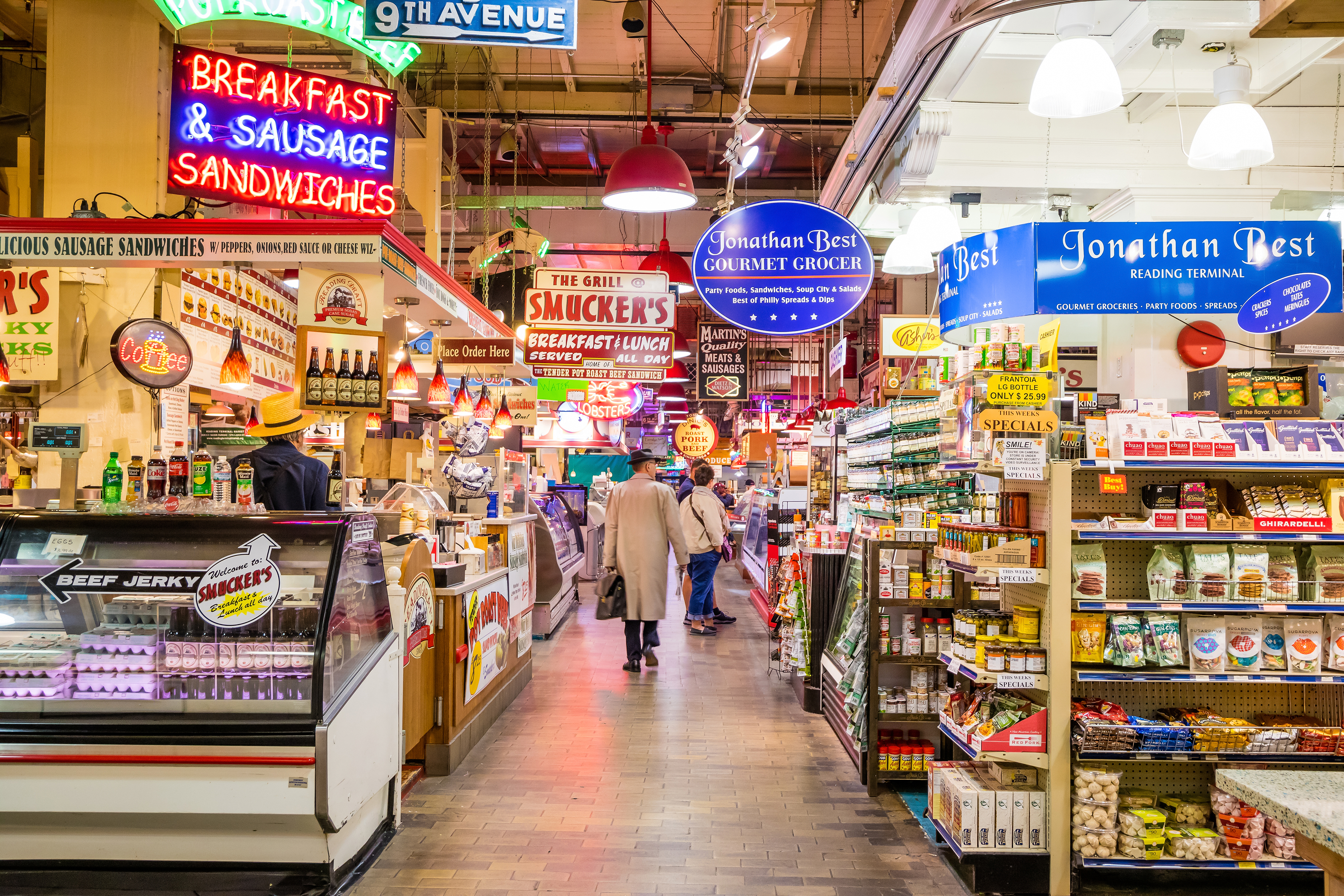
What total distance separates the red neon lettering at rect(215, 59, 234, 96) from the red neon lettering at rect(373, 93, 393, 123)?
0.86 metres

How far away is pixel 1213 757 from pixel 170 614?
4.67 meters

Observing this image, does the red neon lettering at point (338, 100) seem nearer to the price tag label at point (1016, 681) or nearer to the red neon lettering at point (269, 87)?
the red neon lettering at point (269, 87)

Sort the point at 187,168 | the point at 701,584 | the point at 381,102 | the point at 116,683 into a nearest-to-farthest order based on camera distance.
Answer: the point at 116,683 → the point at 187,168 → the point at 381,102 → the point at 701,584

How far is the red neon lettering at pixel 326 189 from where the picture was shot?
5664 mm

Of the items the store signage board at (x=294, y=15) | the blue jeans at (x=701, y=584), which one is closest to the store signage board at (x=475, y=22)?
the store signage board at (x=294, y=15)

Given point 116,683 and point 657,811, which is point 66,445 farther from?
point 657,811

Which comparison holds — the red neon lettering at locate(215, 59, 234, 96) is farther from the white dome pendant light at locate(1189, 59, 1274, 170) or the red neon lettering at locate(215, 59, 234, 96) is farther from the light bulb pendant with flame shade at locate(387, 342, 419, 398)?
the white dome pendant light at locate(1189, 59, 1274, 170)

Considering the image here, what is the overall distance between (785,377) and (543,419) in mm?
11453

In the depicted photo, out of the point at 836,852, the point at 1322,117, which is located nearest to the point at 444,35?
the point at 836,852

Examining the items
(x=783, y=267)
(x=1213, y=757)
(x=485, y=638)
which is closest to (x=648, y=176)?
(x=783, y=267)

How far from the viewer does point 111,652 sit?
12.4 feet

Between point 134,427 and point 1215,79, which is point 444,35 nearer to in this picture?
point 1215,79

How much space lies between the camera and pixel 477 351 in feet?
30.5

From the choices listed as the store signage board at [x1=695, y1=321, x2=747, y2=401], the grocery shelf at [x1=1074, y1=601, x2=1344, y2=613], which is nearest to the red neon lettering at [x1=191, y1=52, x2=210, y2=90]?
the grocery shelf at [x1=1074, y1=601, x2=1344, y2=613]
